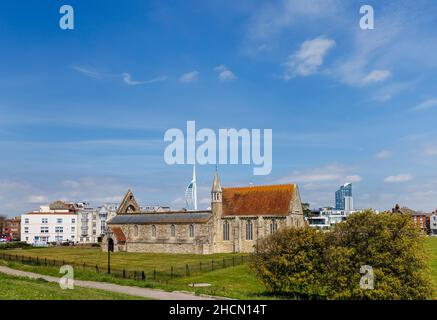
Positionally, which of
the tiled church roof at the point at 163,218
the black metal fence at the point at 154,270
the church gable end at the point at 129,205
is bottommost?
the black metal fence at the point at 154,270

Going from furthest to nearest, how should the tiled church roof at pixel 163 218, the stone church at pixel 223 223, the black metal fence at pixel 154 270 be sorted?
the tiled church roof at pixel 163 218 → the stone church at pixel 223 223 → the black metal fence at pixel 154 270

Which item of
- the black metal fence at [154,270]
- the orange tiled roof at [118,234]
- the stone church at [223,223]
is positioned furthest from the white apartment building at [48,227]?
the black metal fence at [154,270]

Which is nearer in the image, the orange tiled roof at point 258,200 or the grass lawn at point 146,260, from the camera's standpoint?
the grass lawn at point 146,260

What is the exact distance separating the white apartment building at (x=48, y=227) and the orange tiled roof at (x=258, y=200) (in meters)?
52.0

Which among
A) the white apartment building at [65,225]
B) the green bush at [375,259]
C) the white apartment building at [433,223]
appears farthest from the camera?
the white apartment building at [433,223]

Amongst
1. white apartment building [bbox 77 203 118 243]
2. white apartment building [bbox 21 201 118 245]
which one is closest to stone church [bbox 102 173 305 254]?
white apartment building [bbox 21 201 118 245]

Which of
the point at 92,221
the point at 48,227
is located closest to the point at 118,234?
the point at 48,227

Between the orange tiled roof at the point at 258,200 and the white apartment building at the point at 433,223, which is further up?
the orange tiled roof at the point at 258,200

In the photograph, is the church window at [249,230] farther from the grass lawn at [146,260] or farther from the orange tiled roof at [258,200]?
the grass lawn at [146,260]

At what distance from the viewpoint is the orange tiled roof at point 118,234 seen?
258 ft

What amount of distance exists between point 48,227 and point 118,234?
122 feet

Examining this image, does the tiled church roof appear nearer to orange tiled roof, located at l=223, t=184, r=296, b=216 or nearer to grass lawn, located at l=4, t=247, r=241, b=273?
orange tiled roof, located at l=223, t=184, r=296, b=216
